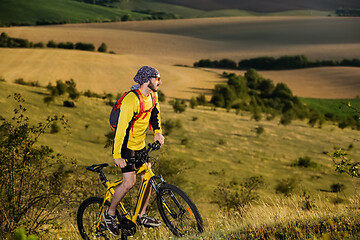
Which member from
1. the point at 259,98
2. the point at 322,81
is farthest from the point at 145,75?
the point at 322,81

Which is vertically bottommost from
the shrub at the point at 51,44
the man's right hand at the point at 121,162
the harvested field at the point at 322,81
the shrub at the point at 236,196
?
the shrub at the point at 236,196

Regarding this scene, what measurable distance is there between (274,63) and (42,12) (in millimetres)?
91764

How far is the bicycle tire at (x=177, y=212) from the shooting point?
588 centimetres

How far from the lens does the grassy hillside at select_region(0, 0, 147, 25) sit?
463 feet

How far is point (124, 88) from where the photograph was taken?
75.0 m

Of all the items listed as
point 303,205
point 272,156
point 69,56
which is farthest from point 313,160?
point 69,56

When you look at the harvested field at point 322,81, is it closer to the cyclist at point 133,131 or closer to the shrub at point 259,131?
the shrub at point 259,131

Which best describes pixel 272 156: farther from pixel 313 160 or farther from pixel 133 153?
pixel 133 153

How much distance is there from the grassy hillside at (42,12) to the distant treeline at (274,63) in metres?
64.7

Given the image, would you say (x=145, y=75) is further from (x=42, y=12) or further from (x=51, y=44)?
(x=42, y=12)

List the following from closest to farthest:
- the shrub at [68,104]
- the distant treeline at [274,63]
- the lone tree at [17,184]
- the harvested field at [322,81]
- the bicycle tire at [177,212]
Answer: the bicycle tire at [177,212], the lone tree at [17,184], the shrub at [68,104], the harvested field at [322,81], the distant treeline at [274,63]

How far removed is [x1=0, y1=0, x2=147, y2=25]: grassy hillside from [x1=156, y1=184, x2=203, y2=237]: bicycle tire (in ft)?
416

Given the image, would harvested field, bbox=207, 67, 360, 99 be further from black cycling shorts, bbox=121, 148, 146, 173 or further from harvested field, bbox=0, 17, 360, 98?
black cycling shorts, bbox=121, 148, 146, 173

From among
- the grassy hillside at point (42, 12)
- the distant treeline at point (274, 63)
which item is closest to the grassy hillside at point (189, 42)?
the distant treeline at point (274, 63)
